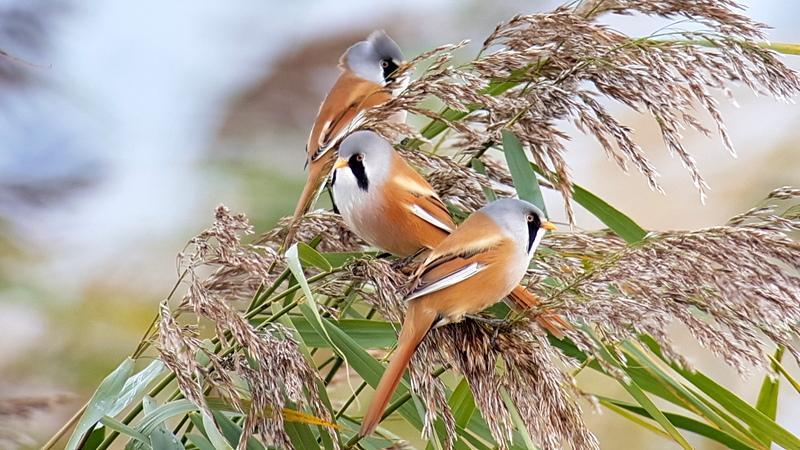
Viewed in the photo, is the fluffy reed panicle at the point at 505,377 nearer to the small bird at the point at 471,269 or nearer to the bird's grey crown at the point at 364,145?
the small bird at the point at 471,269

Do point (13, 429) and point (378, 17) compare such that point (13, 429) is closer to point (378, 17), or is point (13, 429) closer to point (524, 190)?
point (524, 190)

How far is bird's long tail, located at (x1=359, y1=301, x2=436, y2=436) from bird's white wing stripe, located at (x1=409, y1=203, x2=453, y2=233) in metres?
0.19

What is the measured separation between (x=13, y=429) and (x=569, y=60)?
48.9 inches

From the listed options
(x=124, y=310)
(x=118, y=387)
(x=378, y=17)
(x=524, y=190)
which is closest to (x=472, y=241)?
(x=524, y=190)

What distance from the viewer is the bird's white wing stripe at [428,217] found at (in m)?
1.26

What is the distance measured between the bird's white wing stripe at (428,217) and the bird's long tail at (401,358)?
0.19 m

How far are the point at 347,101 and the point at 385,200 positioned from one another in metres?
0.41

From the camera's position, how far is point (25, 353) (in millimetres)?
2439

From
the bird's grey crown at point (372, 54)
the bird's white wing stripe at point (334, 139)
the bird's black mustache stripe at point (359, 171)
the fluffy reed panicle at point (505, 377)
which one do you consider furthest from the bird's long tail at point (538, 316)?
the bird's grey crown at point (372, 54)

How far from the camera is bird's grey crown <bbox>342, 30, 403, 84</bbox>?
70.4 inches

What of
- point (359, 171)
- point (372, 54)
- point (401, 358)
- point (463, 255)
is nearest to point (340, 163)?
point (359, 171)

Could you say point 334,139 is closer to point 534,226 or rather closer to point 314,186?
point 314,186

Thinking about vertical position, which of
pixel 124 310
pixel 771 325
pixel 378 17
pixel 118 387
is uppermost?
pixel 378 17

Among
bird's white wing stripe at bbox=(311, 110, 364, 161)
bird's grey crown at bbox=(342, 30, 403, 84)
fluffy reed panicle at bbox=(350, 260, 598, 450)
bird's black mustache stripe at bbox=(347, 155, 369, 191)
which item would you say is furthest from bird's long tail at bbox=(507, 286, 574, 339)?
bird's grey crown at bbox=(342, 30, 403, 84)
